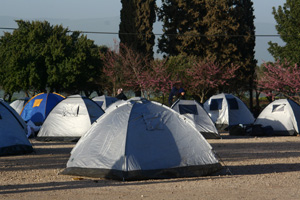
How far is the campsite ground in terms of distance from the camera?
8.04 m

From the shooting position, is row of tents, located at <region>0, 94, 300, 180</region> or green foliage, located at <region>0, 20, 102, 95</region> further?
green foliage, located at <region>0, 20, 102, 95</region>

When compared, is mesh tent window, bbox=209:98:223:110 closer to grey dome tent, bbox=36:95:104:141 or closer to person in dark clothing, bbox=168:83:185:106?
person in dark clothing, bbox=168:83:185:106

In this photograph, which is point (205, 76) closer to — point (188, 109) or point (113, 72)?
point (113, 72)

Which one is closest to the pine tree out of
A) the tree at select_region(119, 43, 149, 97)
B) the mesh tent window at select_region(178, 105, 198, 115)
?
the tree at select_region(119, 43, 149, 97)

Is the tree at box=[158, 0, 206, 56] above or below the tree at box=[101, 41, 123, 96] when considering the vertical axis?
above

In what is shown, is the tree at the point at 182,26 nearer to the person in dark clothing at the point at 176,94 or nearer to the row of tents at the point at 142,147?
the person in dark clothing at the point at 176,94

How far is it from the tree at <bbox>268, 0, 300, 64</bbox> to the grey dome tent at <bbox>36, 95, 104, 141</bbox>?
28673mm

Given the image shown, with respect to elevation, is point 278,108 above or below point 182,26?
below

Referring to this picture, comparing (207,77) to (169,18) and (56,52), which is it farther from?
(56,52)

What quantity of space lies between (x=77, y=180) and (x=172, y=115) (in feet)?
7.45

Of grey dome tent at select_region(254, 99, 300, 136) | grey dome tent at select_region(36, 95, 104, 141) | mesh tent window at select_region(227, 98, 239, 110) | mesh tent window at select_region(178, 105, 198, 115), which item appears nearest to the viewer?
grey dome tent at select_region(36, 95, 104, 141)

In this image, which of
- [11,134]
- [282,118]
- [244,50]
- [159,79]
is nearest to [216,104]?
[282,118]

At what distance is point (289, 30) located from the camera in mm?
45781

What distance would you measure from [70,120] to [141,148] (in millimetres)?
9768
